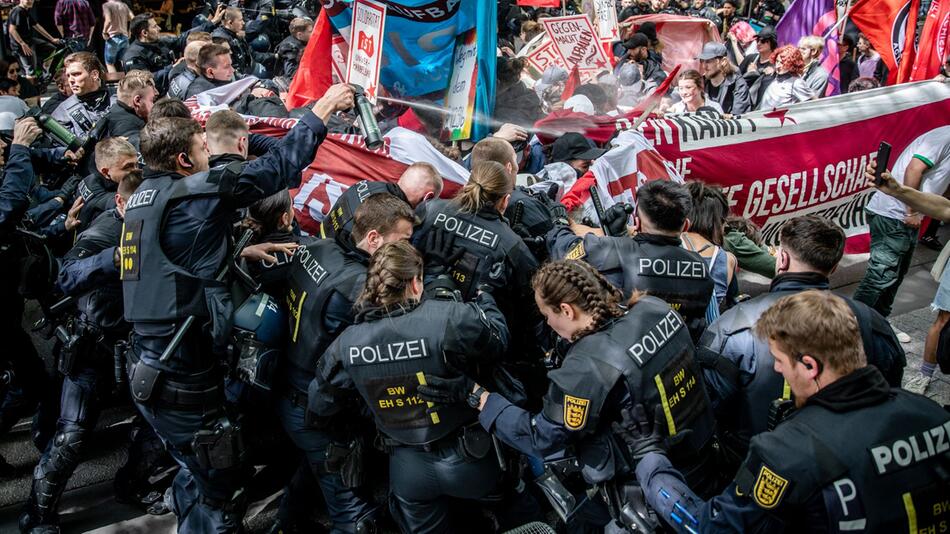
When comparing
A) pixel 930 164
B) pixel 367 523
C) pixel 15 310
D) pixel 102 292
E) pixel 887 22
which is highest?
pixel 887 22

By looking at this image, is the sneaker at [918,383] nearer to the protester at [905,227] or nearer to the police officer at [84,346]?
the protester at [905,227]

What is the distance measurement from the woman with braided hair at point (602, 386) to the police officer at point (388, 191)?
1.52 meters

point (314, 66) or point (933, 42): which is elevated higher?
point (933, 42)

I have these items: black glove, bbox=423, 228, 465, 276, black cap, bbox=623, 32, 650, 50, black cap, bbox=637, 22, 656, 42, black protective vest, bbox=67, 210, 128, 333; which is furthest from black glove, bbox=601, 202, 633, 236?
black cap, bbox=637, 22, 656, 42

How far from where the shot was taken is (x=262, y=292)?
387 centimetres

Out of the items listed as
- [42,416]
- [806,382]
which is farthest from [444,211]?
[42,416]

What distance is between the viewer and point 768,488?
7.30 feet

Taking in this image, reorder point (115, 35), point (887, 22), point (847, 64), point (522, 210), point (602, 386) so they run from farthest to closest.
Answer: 1. point (847, 64)
2. point (115, 35)
3. point (887, 22)
4. point (522, 210)
5. point (602, 386)

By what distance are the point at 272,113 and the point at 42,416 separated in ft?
9.07

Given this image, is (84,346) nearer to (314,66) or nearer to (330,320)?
(330,320)

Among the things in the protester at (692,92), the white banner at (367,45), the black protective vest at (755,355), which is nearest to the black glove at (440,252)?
the black protective vest at (755,355)

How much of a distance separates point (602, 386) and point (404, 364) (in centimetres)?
86

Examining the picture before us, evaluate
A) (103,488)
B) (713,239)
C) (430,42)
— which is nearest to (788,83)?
(430,42)

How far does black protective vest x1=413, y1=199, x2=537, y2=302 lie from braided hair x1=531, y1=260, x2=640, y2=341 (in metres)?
0.99
